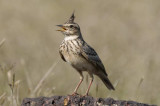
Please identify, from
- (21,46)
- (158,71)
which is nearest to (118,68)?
(158,71)

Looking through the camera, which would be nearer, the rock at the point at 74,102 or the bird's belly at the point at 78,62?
the rock at the point at 74,102

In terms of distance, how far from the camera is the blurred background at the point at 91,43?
1134 cm

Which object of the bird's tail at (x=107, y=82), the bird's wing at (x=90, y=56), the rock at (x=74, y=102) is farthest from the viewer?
the bird's tail at (x=107, y=82)

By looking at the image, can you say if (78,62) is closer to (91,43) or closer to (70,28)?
(70,28)

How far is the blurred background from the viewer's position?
37.2ft

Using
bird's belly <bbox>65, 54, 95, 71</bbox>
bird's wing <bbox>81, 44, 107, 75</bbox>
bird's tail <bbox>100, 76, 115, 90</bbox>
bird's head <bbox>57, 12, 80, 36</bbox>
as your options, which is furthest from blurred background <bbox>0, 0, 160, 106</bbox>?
bird's head <bbox>57, 12, 80, 36</bbox>

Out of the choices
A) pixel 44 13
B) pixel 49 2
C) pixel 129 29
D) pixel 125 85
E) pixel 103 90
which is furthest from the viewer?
pixel 49 2

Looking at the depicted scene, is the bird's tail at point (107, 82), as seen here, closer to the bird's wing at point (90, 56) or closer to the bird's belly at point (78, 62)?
the bird's wing at point (90, 56)

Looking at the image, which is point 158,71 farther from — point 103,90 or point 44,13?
point 44,13

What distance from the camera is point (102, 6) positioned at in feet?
66.5

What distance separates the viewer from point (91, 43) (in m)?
15.4

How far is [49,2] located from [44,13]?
1.46 meters

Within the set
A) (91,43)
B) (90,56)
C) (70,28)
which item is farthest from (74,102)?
(91,43)

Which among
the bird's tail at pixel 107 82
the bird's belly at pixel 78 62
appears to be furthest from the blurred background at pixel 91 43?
the bird's belly at pixel 78 62
